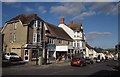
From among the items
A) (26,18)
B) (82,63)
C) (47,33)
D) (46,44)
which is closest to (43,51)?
(46,44)

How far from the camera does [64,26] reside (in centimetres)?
6412

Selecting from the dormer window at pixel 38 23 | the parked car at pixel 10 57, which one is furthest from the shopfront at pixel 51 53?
the parked car at pixel 10 57

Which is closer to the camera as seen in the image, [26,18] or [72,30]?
[26,18]

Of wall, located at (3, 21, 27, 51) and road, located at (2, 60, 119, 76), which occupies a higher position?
wall, located at (3, 21, 27, 51)

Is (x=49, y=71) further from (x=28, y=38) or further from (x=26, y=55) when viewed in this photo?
(x=28, y=38)

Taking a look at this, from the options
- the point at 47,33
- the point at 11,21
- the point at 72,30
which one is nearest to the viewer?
the point at 11,21

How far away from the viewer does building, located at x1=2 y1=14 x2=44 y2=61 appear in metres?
37.9

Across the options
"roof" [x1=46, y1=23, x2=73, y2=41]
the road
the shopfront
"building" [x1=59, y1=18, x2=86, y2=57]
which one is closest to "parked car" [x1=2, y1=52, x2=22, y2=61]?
the shopfront

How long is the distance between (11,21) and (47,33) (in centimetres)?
856

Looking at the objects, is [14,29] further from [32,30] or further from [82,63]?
[82,63]

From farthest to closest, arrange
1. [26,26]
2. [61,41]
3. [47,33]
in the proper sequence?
[61,41]
[47,33]
[26,26]

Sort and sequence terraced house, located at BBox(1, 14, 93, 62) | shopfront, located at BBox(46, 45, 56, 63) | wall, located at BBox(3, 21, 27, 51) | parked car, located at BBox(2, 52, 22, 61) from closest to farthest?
parked car, located at BBox(2, 52, 22, 61), terraced house, located at BBox(1, 14, 93, 62), wall, located at BBox(3, 21, 27, 51), shopfront, located at BBox(46, 45, 56, 63)

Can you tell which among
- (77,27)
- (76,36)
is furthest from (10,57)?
(77,27)

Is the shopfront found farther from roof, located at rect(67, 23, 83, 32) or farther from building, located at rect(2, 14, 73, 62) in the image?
roof, located at rect(67, 23, 83, 32)
